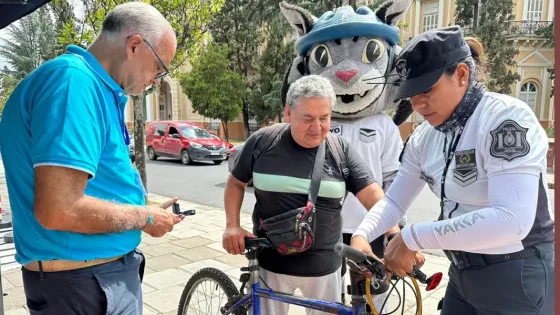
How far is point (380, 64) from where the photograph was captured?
3445mm

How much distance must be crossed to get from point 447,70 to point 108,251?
1458mm

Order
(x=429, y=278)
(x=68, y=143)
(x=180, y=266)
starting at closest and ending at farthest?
1. (x=68, y=143)
2. (x=429, y=278)
3. (x=180, y=266)

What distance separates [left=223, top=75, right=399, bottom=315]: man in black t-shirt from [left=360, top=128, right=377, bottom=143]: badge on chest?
1.86 feet

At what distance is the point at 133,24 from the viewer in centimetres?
171

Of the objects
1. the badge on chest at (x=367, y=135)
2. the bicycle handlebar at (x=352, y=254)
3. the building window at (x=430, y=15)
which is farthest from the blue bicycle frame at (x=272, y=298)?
the building window at (x=430, y=15)

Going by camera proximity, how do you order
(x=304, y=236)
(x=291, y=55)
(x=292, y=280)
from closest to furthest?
(x=304, y=236), (x=292, y=280), (x=291, y=55)

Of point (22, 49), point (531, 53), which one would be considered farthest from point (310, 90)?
point (22, 49)

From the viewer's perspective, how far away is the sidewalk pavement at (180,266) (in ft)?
12.7

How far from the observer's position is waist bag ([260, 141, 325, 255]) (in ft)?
7.10

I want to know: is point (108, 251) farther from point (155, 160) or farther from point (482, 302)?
point (155, 160)

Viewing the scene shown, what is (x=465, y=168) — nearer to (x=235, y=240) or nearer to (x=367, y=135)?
(x=235, y=240)

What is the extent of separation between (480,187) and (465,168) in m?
0.08

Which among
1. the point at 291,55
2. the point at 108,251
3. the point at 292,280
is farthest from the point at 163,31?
the point at 291,55

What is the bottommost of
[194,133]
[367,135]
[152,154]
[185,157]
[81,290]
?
[152,154]
